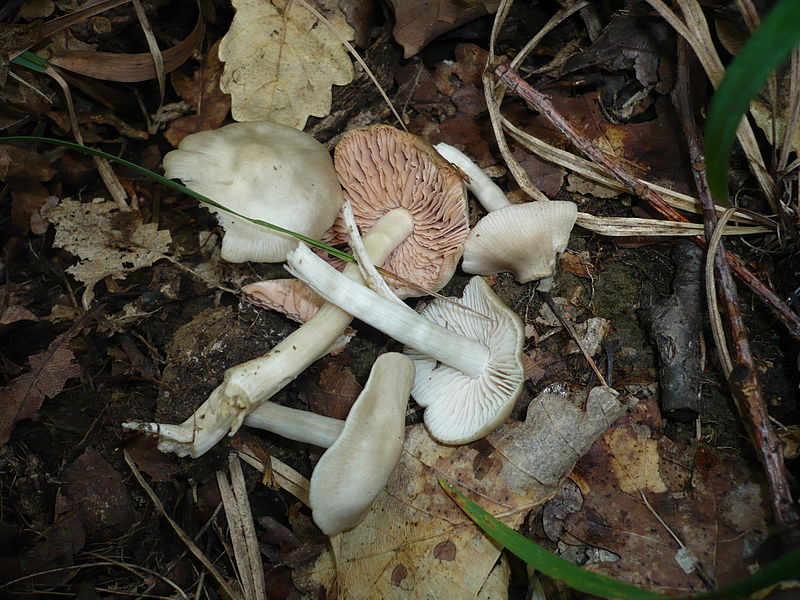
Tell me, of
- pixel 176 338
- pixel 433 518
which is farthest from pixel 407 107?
pixel 433 518

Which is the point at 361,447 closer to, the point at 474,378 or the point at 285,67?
the point at 474,378

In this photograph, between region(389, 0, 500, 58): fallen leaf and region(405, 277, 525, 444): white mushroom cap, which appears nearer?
region(405, 277, 525, 444): white mushroom cap

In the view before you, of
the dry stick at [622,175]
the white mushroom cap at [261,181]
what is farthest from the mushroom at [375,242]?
the dry stick at [622,175]

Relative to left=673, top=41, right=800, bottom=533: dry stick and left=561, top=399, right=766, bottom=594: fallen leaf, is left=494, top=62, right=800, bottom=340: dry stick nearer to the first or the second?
left=673, top=41, right=800, bottom=533: dry stick

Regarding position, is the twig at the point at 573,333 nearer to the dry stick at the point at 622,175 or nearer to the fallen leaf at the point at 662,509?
the fallen leaf at the point at 662,509

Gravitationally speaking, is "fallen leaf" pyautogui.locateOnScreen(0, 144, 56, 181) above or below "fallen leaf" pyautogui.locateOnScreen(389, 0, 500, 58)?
below

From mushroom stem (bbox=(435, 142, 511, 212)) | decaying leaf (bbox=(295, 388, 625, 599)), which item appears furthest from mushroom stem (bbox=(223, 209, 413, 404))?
decaying leaf (bbox=(295, 388, 625, 599))
